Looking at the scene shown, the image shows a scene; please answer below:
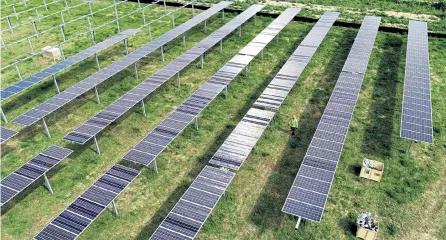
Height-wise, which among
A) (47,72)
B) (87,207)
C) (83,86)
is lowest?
(87,207)

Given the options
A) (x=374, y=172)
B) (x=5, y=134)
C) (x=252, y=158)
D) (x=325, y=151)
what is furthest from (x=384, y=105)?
(x=5, y=134)

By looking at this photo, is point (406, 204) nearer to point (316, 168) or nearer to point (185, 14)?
point (316, 168)

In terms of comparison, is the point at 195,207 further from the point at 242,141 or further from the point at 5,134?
the point at 5,134

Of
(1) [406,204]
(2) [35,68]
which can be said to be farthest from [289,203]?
(2) [35,68]

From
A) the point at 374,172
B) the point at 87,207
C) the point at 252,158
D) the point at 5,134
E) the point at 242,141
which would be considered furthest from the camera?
the point at 252,158

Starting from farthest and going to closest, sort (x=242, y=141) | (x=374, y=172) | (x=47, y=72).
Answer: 1. (x=47, y=72)
2. (x=242, y=141)
3. (x=374, y=172)

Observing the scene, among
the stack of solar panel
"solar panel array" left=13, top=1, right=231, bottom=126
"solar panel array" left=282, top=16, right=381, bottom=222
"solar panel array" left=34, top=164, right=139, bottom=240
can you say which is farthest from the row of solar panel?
"solar panel array" left=13, top=1, right=231, bottom=126
